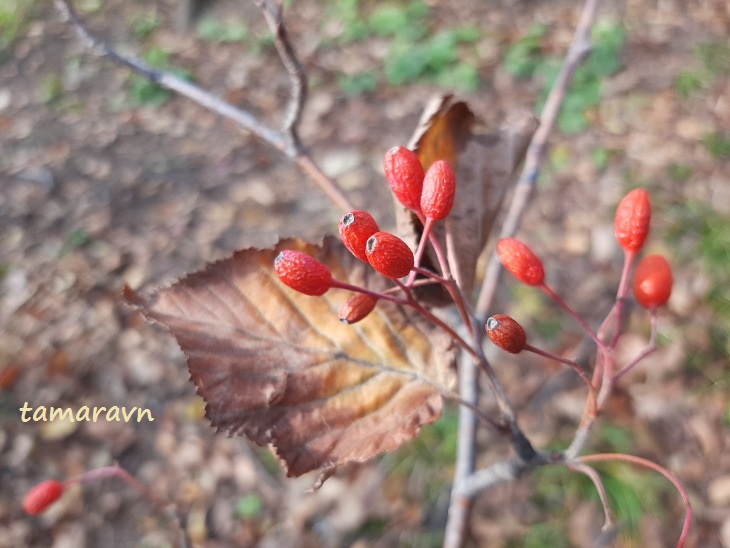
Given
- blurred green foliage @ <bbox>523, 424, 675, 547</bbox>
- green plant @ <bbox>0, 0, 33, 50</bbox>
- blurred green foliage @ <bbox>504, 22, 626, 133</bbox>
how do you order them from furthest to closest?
1. green plant @ <bbox>0, 0, 33, 50</bbox>
2. blurred green foliage @ <bbox>504, 22, 626, 133</bbox>
3. blurred green foliage @ <bbox>523, 424, 675, 547</bbox>

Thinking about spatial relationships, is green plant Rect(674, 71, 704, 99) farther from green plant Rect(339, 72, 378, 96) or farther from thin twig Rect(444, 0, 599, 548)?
thin twig Rect(444, 0, 599, 548)

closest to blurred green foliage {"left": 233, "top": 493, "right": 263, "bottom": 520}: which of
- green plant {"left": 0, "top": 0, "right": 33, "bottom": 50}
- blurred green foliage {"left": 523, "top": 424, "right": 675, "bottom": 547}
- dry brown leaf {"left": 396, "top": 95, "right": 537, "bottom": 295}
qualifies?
blurred green foliage {"left": 523, "top": 424, "right": 675, "bottom": 547}

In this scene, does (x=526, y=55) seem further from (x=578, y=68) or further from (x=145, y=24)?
(x=145, y=24)

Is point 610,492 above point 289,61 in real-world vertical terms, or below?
below

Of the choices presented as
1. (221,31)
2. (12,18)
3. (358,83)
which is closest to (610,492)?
(358,83)

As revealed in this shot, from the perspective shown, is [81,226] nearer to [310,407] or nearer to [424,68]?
[424,68]

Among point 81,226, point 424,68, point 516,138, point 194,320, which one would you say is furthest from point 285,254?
point 424,68
